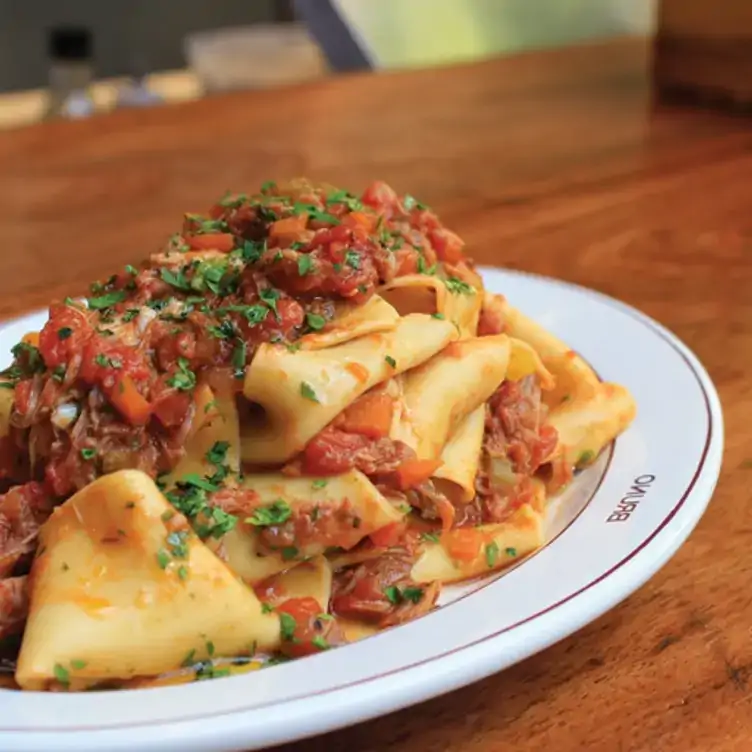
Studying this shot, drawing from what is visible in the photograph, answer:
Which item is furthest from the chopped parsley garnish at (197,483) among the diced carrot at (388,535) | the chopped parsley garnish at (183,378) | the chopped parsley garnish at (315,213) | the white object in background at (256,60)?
the white object in background at (256,60)

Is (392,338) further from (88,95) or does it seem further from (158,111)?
(88,95)

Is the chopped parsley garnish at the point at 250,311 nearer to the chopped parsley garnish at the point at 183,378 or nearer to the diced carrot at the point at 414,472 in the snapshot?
the chopped parsley garnish at the point at 183,378

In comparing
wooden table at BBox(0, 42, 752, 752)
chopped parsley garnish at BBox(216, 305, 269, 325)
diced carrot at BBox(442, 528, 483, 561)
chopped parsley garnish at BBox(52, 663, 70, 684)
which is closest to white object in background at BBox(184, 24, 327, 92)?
wooden table at BBox(0, 42, 752, 752)

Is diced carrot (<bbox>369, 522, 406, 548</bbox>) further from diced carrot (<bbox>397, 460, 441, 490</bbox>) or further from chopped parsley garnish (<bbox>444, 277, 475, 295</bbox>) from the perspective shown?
chopped parsley garnish (<bbox>444, 277, 475, 295</bbox>)

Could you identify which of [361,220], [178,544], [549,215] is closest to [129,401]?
[178,544]

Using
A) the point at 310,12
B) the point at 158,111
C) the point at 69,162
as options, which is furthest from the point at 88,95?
the point at 69,162
